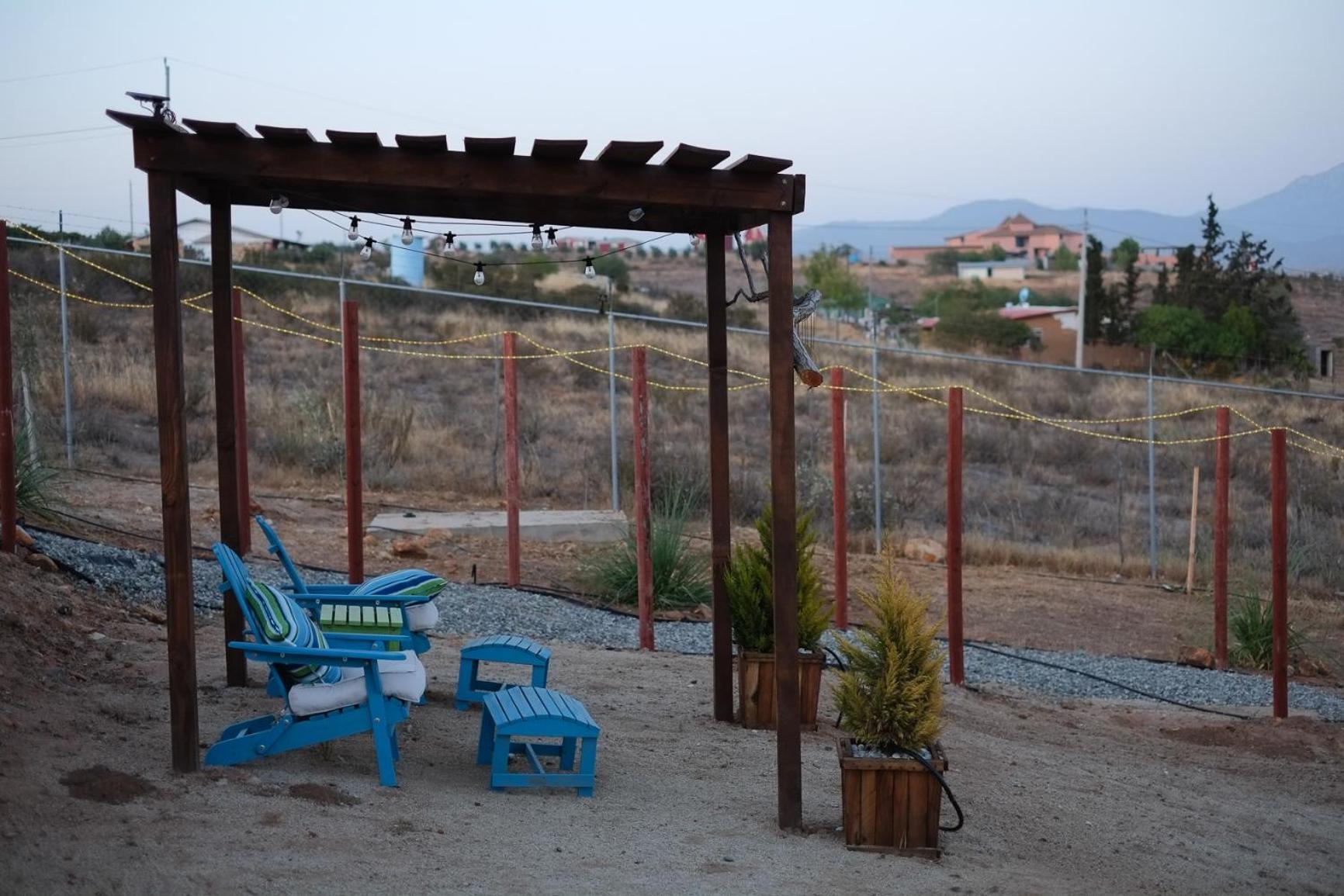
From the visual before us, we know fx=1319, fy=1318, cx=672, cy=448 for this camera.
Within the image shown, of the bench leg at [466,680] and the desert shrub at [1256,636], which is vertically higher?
the bench leg at [466,680]

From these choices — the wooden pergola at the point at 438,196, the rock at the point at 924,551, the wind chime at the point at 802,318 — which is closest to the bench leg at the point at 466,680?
the wooden pergola at the point at 438,196

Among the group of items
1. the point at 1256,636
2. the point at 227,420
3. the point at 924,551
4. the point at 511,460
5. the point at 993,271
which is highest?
the point at 993,271

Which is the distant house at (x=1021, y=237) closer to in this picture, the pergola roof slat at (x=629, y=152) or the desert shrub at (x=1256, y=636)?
the desert shrub at (x=1256, y=636)

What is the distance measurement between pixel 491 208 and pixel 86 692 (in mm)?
2790

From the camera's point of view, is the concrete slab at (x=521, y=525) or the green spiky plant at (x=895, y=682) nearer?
the green spiky plant at (x=895, y=682)

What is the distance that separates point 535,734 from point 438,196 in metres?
2.22

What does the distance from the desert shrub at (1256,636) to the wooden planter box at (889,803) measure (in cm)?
649

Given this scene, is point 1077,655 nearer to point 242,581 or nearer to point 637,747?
point 637,747

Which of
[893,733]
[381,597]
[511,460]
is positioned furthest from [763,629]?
[511,460]

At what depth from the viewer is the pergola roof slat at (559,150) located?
4.84m

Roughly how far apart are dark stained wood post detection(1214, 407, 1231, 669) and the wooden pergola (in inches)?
210

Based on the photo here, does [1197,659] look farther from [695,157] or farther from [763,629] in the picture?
[695,157]

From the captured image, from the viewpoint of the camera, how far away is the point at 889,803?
16.1ft

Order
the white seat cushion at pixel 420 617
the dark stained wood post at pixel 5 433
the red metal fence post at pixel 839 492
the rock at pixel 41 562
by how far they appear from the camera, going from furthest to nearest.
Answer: the red metal fence post at pixel 839 492 → the rock at pixel 41 562 → the dark stained wood post at pixel 5 433 → the white seat cushion at pixel 420 617
